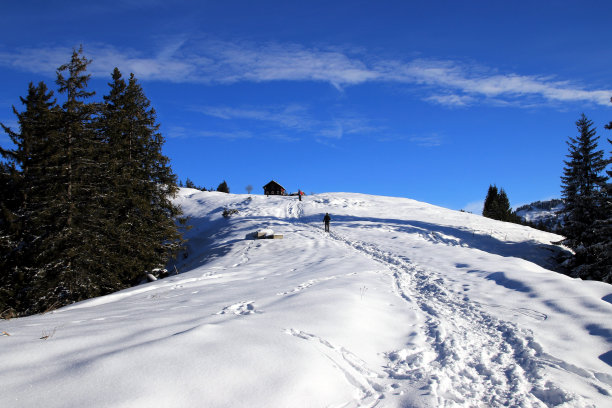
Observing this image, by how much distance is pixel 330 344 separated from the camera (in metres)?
5.35

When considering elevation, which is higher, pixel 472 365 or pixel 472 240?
pixel 472 240

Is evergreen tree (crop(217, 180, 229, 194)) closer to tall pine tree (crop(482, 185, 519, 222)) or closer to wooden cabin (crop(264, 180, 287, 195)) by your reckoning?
wooden cabin (crop(264, 180, 287, 195))

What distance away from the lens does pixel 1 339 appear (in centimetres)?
458

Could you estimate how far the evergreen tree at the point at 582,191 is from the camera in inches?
922

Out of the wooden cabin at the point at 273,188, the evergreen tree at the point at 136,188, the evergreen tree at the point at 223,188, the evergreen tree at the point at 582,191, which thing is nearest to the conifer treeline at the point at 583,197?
the evergreen tree at the point at 582,191

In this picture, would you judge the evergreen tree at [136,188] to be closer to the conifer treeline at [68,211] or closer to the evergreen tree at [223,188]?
the conifer treeline at [68,211]

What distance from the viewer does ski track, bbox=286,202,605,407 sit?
167 inches

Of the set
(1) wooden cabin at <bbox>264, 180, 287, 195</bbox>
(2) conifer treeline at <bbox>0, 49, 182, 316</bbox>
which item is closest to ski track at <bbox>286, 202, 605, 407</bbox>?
(2) conifer treeline at <bbox>0, 49, 182, 316</bbox>

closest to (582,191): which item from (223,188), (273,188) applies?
(273,188)

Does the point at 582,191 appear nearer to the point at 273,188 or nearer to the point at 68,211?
the point at 68,211

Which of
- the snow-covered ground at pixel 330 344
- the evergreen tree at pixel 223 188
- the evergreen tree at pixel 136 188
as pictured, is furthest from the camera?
the evergreen tree at pixel 223 188

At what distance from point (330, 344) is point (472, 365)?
2093mm

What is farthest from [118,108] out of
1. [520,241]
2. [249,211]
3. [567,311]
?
[520,241]

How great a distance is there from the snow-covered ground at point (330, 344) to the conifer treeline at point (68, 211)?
21.5 ft
